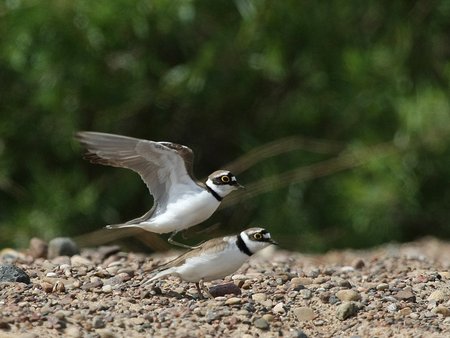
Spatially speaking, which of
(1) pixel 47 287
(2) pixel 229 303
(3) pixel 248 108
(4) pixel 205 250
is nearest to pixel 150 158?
(4) pixel 205 250

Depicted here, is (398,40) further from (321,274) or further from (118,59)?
(321,274)

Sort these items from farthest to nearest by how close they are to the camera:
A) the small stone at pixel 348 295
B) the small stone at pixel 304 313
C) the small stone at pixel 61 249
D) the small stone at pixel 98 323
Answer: the small stone at pixel 61 249
the small stone at pixel 348 295
the small stone at pixel 304 313
the small stone at pixel 98 323

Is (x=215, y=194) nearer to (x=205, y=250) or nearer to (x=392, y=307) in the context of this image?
(x=205, y=250)

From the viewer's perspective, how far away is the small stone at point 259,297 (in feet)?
19.0

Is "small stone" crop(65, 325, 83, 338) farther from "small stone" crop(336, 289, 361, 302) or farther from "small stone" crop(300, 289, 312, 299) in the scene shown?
"small stone" crop(336, 289, 361, 302)

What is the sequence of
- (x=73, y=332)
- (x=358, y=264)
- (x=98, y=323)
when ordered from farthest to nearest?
1. (x=358, y=264)
2. (x=98, y=323)
3. (x=73, y=332)

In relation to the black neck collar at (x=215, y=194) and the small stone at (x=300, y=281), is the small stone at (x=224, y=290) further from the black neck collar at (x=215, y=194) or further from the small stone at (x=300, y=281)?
the black neck collar at (x=215, y=194)

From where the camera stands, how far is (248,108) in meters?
10.4

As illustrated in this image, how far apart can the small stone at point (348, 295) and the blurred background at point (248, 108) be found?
3814 millimetres

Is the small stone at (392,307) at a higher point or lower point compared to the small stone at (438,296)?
higher

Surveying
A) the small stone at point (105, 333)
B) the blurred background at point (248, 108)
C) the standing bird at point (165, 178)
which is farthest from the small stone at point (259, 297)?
the blurred background at point (248, 108)

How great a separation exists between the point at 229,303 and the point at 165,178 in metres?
1.01

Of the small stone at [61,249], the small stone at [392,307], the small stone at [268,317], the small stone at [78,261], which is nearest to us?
the small stone at [268,317]

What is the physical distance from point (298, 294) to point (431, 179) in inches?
176
